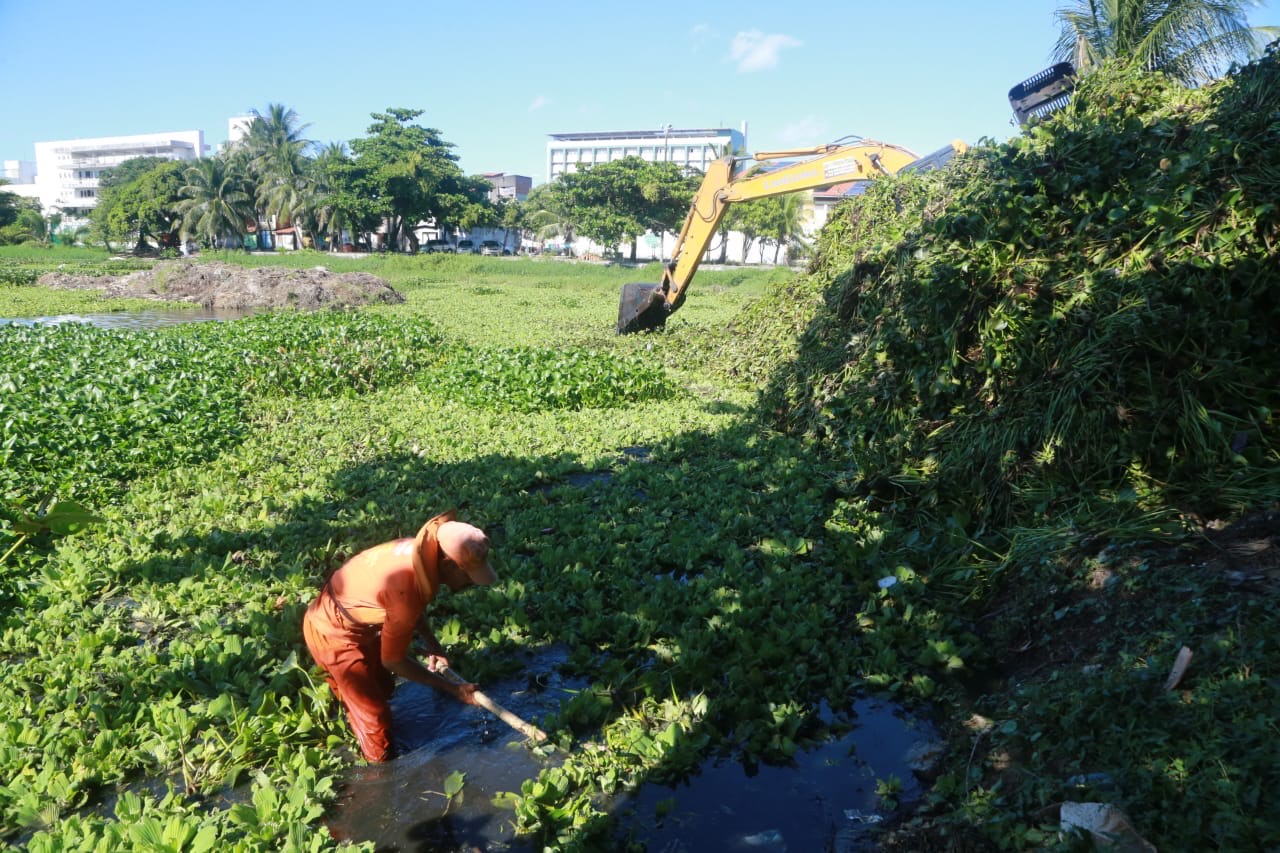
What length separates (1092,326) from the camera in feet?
18.4

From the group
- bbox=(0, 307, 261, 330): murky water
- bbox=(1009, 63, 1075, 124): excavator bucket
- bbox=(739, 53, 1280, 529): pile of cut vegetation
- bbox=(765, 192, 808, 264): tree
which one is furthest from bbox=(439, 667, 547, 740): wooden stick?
bbox=(765, 192, 808, 264): tree

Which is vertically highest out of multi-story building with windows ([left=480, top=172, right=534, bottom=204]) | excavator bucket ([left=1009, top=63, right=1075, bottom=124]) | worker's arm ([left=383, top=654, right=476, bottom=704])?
multi-story building with windows ([left=480, top=172, right=534, bottom=204])

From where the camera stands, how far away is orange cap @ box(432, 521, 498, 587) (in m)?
3.42

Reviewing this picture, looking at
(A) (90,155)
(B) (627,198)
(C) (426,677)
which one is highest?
(A) (90,155)

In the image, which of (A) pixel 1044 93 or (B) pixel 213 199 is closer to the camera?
(A) pixel 1044 93

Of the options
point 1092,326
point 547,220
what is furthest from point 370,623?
point 547,220

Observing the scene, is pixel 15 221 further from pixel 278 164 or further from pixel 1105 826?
pixel 1105 826

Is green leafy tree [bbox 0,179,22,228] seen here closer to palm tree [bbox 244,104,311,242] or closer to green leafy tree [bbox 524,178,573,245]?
palm tree [bbox 244,104,311,242]

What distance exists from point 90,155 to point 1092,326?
132556 mm

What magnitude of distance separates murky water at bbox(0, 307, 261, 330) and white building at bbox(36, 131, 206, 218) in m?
95.3

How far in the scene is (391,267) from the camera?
42.0m

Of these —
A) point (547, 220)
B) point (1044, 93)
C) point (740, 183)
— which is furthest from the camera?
point (547, 220)

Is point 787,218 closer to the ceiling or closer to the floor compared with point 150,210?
closer to the floor

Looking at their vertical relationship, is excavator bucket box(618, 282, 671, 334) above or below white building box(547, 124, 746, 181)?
below
